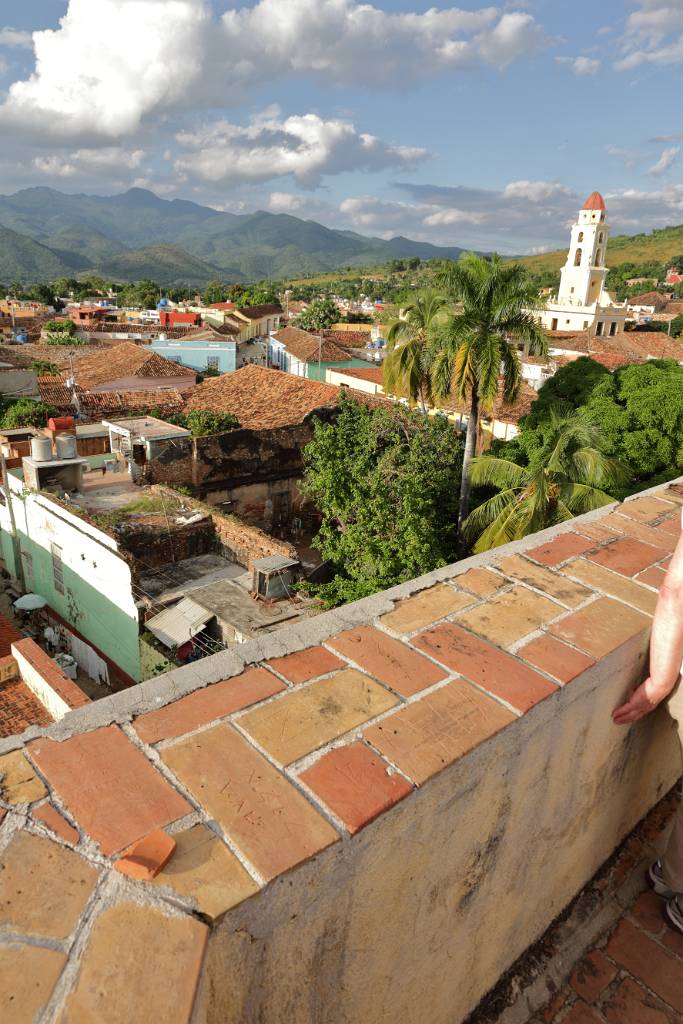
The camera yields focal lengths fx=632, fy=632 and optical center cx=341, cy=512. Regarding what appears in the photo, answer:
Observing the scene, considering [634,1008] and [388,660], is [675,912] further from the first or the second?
[388,660]

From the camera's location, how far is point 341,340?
50.2 meters

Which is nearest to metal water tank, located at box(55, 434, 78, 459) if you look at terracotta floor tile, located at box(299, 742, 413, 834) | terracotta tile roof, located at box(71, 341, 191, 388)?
terracotta floor tile, located at box(299, 742, 413, 834)

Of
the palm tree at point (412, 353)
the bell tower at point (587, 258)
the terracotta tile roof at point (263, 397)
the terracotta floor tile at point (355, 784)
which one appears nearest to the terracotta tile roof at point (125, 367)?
the terracotta tile roof at point (263, 397)

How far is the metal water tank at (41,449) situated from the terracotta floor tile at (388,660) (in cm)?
1386

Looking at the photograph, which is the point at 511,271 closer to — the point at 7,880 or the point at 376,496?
the point at 376,496

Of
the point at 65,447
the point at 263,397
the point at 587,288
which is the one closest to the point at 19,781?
the point at 65,447

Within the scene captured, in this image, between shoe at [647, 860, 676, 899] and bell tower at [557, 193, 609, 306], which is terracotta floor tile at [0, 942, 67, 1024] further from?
bell tower at [557, 193, 609, 306]

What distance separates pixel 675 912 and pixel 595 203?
61.2 metres

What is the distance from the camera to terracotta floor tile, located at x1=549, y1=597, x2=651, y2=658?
2.17 meters

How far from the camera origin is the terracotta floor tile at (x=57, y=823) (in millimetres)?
1281

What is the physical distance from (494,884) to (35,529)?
14297 millimetres

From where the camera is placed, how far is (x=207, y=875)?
3.98 ft

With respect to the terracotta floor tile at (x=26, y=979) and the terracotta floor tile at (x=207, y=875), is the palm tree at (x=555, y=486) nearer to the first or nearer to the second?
the terracotta floor tile at (x=207, y=875)

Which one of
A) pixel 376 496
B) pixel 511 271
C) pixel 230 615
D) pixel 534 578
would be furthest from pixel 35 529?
pixel 534 578
